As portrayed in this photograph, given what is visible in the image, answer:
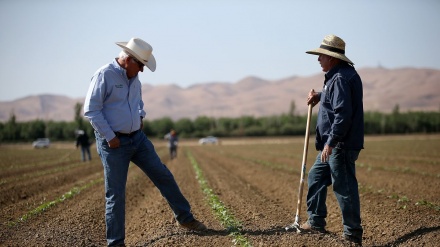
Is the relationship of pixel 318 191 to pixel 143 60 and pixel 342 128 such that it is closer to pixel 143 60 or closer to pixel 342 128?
pixel 342 128

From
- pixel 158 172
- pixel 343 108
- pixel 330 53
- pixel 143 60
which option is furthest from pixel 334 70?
pixel 158 172

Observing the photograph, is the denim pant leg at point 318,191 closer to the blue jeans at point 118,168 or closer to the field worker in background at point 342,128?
the field worker in background at point 342,128

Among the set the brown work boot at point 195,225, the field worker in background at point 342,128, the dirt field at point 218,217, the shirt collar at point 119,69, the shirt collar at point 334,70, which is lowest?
the dirt field at point 218,217

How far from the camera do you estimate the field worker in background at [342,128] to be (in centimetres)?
527

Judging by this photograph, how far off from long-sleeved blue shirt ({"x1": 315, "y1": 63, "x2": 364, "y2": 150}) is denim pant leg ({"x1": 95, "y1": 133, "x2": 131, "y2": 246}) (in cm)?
243

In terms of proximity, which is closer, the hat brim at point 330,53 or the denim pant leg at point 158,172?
the hat brim at point 330,53

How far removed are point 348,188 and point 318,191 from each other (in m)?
0.50

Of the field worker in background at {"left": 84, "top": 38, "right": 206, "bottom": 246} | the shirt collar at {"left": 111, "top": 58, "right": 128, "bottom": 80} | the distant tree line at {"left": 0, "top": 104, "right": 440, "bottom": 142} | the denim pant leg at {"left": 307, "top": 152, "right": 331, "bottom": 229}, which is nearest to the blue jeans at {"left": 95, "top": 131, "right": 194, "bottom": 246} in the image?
the field worker in background at {"left": 84, "top": 38, "right": 206, "bottom": 246}

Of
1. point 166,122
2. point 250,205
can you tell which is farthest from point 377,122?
point 250,205

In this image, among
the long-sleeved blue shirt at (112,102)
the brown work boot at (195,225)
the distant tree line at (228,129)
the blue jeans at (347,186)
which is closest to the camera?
the long-sleeved blue shirt at (112,102)

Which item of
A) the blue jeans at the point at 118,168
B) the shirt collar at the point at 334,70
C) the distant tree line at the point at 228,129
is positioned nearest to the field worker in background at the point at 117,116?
the blue jeans at the point at 118,168

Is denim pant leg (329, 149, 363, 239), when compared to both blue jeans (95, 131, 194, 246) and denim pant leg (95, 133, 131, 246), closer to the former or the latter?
blue jeans (95, 131, 194, 246)

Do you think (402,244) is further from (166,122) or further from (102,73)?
(166,122)

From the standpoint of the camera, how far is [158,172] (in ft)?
18.8
